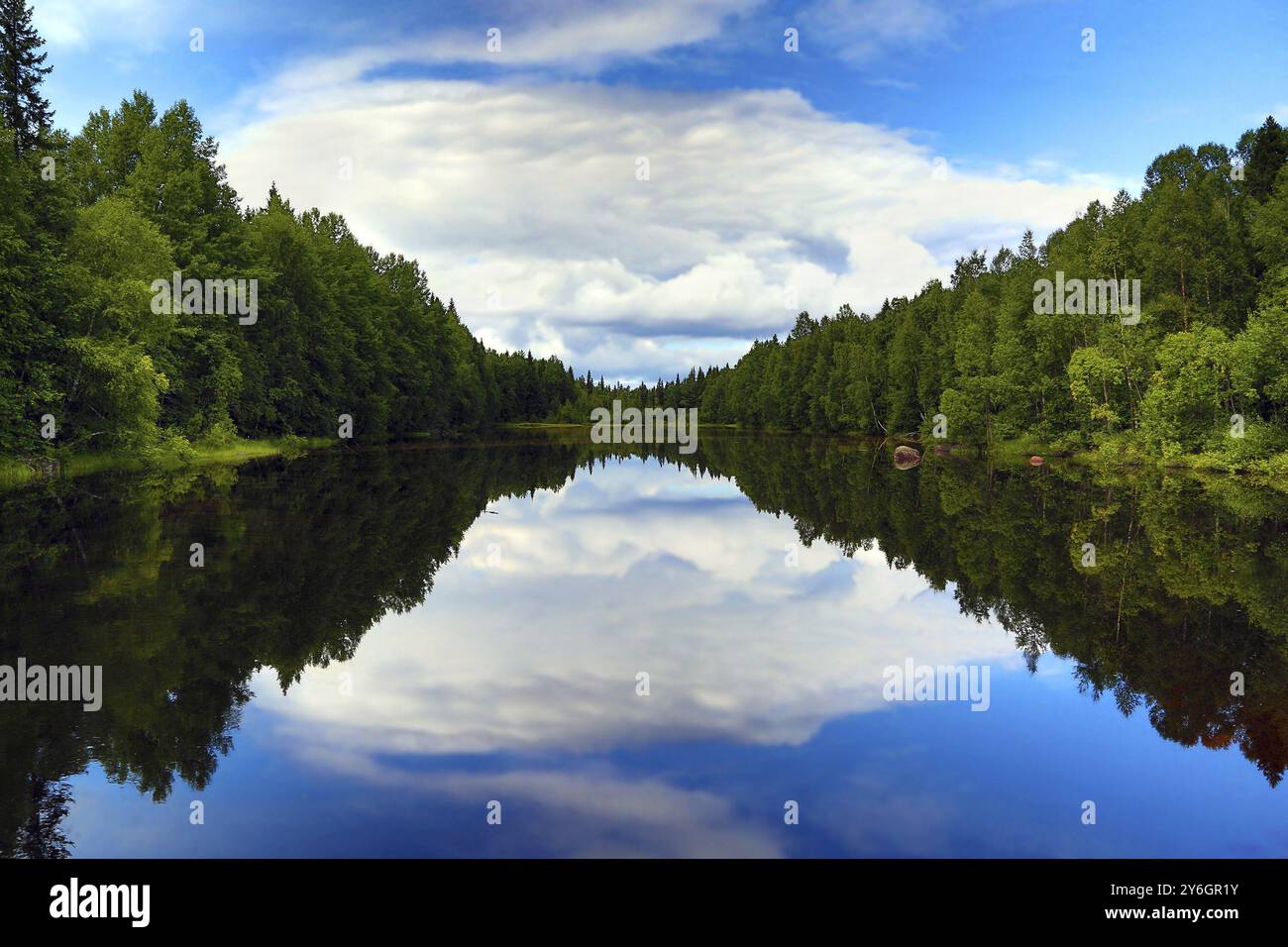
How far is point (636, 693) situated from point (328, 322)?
69.9m

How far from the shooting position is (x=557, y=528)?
1059 inches

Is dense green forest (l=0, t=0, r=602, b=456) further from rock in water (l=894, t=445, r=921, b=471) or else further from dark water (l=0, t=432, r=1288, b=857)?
rock in water (l=894, t=445, r=921, b=471)

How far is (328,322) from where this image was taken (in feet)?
239

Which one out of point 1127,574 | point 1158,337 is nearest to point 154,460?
point 1127,574

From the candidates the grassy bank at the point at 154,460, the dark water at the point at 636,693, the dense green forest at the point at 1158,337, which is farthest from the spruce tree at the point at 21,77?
the dense green forest at the point at 1158,337

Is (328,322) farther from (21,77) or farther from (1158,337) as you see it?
(1158,337)

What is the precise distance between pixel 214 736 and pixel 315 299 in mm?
68216

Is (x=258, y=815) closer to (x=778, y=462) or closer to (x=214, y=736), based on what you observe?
(x=214, y=736)

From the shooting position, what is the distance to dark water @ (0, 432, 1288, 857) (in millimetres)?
7270

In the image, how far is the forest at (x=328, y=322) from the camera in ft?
127

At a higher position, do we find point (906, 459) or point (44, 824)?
point (906, 459)

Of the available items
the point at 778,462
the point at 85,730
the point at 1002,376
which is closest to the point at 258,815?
the point at 85,730

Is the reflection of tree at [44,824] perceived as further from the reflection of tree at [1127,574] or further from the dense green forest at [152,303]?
the dense green forest at [152,303]
